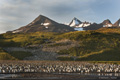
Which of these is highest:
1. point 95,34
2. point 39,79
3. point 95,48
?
point 95,34

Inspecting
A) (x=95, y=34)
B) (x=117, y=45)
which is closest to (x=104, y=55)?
(x=117, y=45)

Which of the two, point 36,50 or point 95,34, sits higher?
point 95,34

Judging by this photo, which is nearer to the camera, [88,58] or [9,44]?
[88,58]

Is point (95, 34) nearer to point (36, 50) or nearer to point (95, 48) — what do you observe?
point (95, 48)

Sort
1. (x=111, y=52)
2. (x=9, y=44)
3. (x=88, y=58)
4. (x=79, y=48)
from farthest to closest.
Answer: (x=9, y=44) < (x=79, y=48) < (x=111, y=52) < (x=88, y=58)

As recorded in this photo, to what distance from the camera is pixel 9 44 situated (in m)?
103

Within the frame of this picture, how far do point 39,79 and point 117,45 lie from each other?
73.5m

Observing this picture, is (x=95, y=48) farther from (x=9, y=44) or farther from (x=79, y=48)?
(x=9, y=44)

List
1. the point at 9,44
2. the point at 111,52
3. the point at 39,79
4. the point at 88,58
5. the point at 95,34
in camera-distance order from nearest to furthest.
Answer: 1. the point at 39,79
2. the point at 88,58
3. the point at 111,52
4. the point at 9,44
5. the point at 95,34

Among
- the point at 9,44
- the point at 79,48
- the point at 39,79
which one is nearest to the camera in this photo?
the point at 39,79

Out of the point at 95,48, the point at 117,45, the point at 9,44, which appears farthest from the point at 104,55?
the point at 9,44

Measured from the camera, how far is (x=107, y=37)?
348ft

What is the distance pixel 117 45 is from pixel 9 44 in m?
54.8

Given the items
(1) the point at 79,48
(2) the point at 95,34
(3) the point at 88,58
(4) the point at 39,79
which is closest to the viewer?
(4) the point at 39,79
